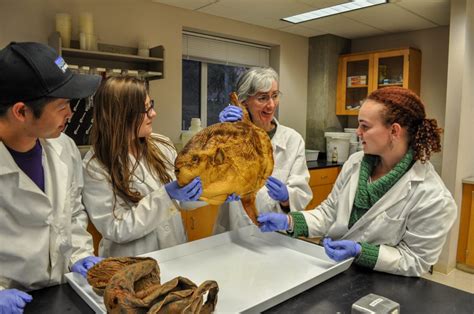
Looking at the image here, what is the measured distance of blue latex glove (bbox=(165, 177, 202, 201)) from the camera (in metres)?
1.20

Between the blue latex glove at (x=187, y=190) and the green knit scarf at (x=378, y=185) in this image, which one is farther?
the green knit scarf at (x=378, y=185)

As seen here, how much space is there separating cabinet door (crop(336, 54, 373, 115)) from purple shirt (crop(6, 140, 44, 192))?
3.94 m

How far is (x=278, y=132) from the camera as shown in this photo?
1991mm

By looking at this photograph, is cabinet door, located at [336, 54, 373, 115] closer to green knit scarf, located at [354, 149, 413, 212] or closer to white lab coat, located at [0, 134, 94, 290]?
green knit scarf, located at [354, 149, 413, 212]

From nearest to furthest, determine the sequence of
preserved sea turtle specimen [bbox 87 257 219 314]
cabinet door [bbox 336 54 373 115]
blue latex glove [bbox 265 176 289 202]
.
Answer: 1. preserved sea turtle specimen [bbox 87 257 219 314]
2. blue latex glove [bbox 265 176 289 202]
3. cabinet door [bbox 336 54 373 115]

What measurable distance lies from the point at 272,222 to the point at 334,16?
117 inches

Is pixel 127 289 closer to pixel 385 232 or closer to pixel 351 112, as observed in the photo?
pixel 385 232

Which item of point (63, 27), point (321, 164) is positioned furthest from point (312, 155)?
point (63, 27)

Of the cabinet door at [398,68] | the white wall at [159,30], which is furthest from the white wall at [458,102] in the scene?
the white wall at [159,30]

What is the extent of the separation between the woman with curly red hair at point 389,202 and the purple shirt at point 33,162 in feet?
2.54

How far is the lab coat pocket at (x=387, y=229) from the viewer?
1.27 metres

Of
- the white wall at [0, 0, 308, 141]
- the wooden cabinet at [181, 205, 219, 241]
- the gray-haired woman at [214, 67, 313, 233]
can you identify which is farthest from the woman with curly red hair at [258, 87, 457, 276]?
the white wall at [0, 0, 308, 141]

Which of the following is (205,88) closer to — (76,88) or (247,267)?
(76,88)

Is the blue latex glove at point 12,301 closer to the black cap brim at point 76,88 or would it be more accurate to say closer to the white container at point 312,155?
the black cap brim at point 76,88
